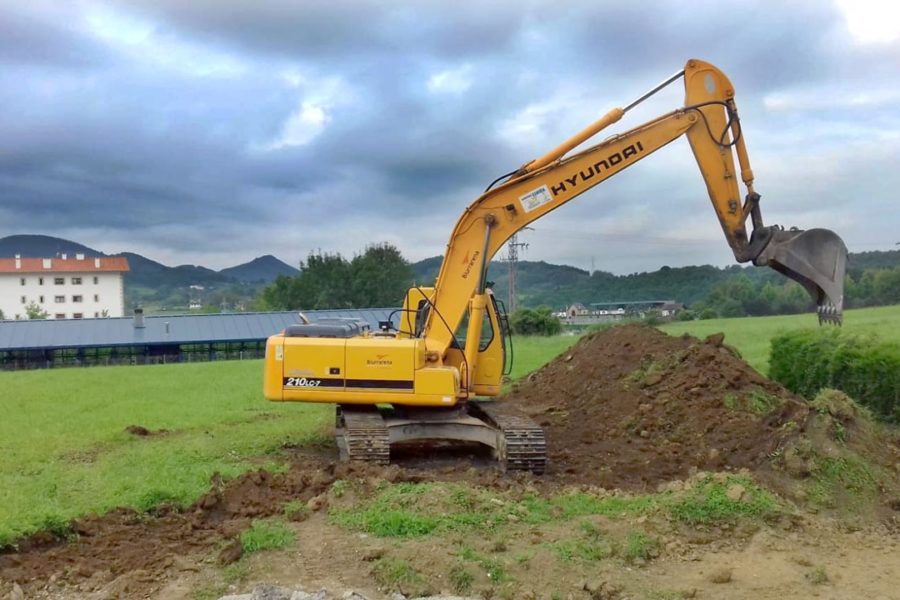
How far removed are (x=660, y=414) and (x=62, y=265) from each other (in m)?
106

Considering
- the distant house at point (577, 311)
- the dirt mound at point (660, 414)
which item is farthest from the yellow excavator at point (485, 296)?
the distant house at point (577, 311)

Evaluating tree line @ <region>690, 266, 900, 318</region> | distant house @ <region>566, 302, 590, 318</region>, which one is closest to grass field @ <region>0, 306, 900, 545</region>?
tree line @ <region>690, 266, 900, 318</region>

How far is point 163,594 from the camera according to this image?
20.9 feet

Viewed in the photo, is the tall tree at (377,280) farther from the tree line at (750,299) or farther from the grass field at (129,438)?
the grass field at (129,438)

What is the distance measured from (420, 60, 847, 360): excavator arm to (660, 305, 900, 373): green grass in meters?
8.67

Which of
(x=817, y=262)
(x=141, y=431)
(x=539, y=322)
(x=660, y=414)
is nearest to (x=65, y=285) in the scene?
(x=539, y=322)

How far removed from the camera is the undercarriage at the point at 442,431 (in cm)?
1021

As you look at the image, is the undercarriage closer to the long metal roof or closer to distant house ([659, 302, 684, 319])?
distant house ([659, 302, 684, 319])

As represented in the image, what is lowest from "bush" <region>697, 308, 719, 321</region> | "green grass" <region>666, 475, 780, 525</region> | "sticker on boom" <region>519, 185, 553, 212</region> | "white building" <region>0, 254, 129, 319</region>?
"green grass" <region>666, 475, 780, 525</region>

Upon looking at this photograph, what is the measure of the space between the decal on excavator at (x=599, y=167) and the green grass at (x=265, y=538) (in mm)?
5815

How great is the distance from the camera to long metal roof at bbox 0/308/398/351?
4397cm

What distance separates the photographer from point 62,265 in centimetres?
10662

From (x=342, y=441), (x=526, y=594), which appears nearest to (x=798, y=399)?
(x=342, y=441)

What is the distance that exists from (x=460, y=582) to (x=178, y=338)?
41.8m
